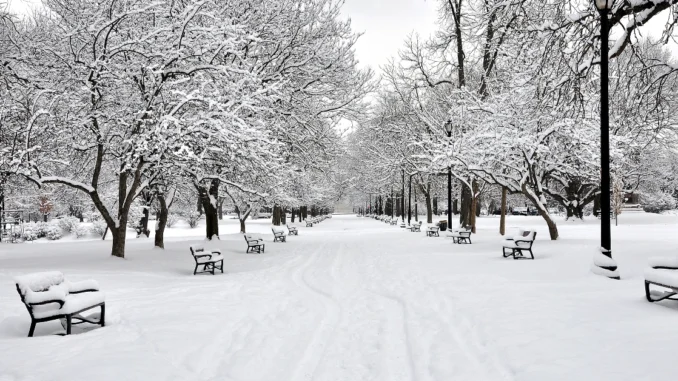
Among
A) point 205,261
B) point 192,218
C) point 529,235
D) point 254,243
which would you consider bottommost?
point 192,218

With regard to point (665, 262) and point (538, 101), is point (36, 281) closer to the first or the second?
point (665, 262)

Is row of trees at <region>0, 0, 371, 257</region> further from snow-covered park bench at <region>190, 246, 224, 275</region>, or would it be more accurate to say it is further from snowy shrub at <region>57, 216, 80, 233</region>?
snowy shrub at <region>57, 216, 80, 233</region>

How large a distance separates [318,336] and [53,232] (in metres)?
35.5

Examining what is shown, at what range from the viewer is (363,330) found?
6.02 metres

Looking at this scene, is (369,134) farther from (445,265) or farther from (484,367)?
(484,367)

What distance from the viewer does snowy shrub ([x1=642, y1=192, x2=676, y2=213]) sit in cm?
4009

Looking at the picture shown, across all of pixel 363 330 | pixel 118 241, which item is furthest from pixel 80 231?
pixel 363 330

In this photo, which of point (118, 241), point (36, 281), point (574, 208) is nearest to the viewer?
point (36, 281)

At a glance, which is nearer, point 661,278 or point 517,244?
point 661,278

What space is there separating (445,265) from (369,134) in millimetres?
27766

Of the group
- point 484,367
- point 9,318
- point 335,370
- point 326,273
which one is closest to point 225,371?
point 335,370

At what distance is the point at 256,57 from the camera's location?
17141 millimetres

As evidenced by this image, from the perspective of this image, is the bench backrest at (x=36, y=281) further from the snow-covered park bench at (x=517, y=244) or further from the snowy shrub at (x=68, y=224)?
the snowy shrub at (x=68, y=224)

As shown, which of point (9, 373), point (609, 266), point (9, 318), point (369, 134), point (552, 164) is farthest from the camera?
point (369, 134)
